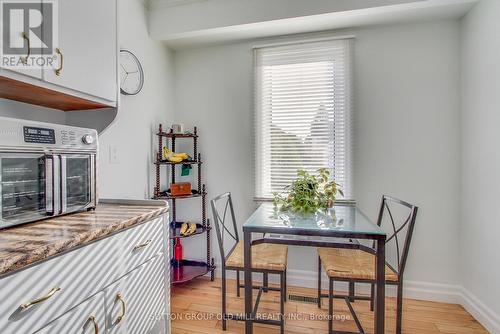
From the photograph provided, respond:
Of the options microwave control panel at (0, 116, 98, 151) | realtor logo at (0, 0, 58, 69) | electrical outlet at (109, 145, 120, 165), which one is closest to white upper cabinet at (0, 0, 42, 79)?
realtor logo at (0, 0, 58, 69)

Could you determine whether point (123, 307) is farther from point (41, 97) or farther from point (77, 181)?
point (41, 97)

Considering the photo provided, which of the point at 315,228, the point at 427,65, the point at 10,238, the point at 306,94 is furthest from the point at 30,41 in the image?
the point at 427,65

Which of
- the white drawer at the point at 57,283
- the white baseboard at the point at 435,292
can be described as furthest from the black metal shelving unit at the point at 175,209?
the white drawer at the point at 57,283

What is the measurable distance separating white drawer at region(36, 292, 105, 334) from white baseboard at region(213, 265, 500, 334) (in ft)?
5.49

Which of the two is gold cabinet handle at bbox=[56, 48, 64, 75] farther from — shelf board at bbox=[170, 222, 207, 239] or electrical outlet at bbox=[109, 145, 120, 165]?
shelf board at bbox=[170, 222, 207, 239]

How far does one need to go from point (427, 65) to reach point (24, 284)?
280 centimetres

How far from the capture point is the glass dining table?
4.65ft

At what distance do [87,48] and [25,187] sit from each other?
0.71m

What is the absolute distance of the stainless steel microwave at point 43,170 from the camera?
93 cm

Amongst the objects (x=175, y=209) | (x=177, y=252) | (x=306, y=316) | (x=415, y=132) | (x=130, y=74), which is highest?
(x=130, y=74)

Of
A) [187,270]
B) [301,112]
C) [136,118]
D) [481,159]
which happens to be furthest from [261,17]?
[187,270]

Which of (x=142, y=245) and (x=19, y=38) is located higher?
(x=19, y=38)

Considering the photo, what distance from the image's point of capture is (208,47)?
2553mm

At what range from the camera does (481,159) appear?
5.95 ft
